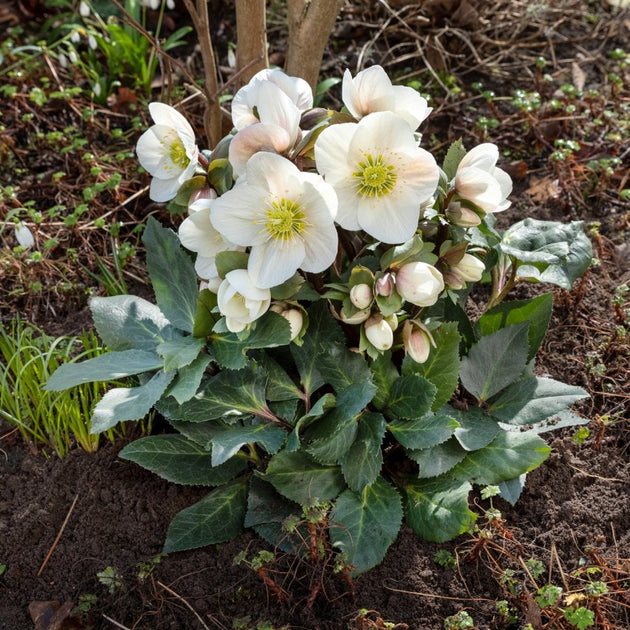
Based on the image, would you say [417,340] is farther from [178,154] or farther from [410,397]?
[178,154]

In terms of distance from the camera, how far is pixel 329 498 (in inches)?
68.3

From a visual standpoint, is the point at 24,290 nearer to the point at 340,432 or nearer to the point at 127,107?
the point at 127,107

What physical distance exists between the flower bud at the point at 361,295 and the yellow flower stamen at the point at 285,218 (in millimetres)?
161

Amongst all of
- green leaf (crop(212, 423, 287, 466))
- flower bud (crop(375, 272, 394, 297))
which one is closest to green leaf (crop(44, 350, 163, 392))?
green leaf (crop(212, 423, 287, 466))

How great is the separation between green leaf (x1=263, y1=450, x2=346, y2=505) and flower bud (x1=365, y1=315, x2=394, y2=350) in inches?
13.2

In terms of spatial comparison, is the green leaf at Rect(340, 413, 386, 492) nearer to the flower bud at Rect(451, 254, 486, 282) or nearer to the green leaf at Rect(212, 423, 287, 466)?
the green leaf at Rect(212, 423, 287, 466)

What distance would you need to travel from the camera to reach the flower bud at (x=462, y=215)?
1.57 m

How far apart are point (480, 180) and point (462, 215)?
3.1 inches

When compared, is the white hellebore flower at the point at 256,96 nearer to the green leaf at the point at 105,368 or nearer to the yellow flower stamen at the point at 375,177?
the yellow flower stamen at the point at 375,177

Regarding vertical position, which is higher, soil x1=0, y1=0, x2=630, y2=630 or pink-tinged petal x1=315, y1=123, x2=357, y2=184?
pink-tinged petal x1=315, y1=123, x2=357, y2=184

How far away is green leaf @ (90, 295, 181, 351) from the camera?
1905 millimetres

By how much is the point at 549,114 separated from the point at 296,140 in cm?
168

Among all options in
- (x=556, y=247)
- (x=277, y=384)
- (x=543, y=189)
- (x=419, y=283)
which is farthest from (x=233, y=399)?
(x=543, y=189)

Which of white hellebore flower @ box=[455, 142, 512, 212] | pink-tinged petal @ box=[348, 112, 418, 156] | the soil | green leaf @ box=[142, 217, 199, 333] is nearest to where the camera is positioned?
pink-tinged petal @ box=[348, 112, 418, 156]
